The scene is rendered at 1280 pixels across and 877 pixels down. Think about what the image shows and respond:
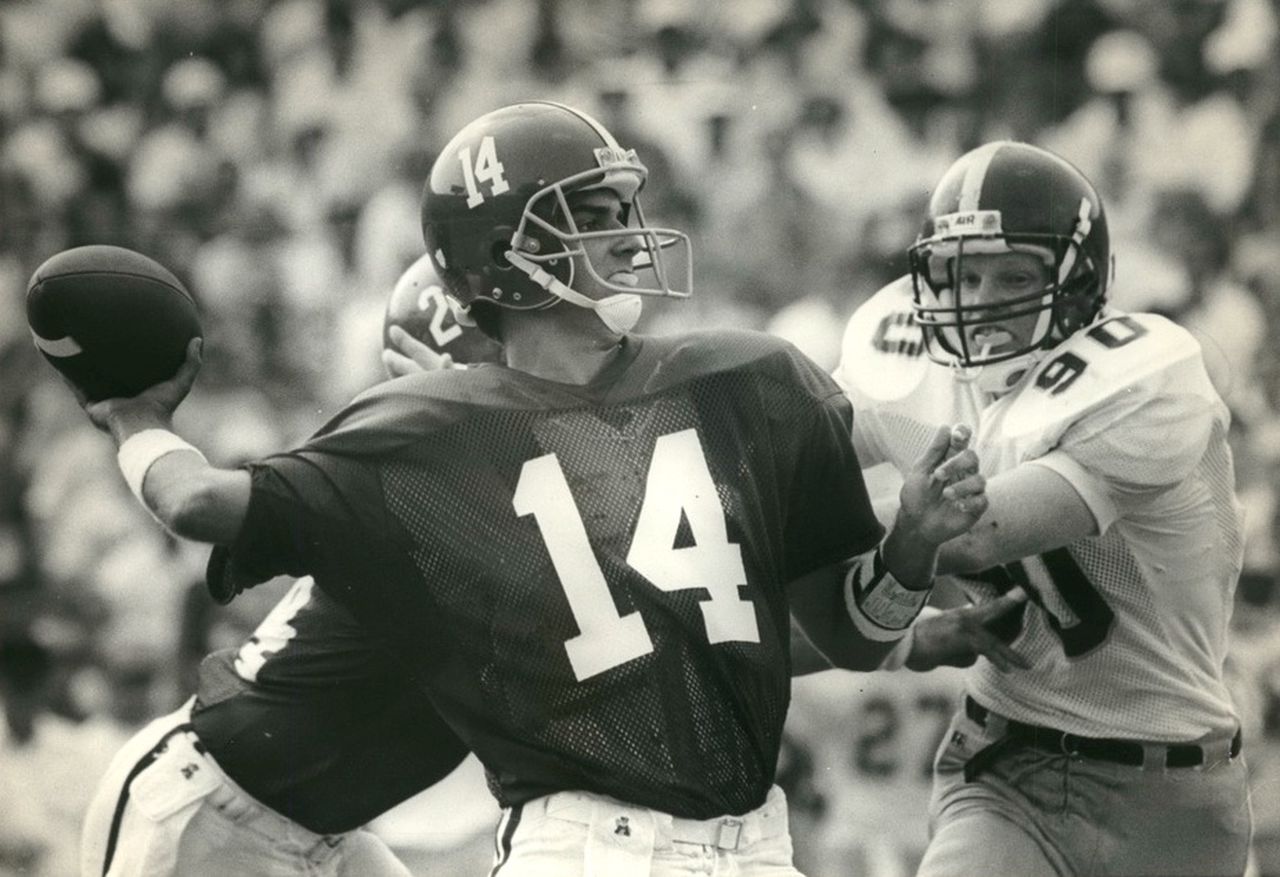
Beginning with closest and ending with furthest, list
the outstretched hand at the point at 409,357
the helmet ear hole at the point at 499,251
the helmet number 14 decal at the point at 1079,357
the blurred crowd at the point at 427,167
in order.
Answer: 1. the helmet ear hole at the point at 499,251
2. the helmet number 14 decal at the point at 1079,357
3. the outstretched hand at the point at 409,357
4. the blurred crowd at the point at 427,167

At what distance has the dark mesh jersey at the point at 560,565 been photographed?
202 cm

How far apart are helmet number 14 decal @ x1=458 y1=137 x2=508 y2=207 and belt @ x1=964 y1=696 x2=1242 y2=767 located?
1.21 metres

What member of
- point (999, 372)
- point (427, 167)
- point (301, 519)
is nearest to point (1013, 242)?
point (999, 372)

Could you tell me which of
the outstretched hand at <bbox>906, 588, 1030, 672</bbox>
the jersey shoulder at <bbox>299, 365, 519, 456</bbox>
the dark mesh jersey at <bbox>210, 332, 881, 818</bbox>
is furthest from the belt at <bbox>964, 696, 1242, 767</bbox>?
the jersey shoulder at <bbox>299, 365, 519, 456</bbox>

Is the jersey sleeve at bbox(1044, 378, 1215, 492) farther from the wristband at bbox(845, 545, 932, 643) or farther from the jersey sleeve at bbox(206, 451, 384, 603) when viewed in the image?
the jersey sleeve at bbox(206, 451, 384, 603)

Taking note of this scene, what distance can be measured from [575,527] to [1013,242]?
990mm

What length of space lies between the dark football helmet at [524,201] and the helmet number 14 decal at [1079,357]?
66 centimetres

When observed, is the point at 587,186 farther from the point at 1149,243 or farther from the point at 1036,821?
the point at 1149,243

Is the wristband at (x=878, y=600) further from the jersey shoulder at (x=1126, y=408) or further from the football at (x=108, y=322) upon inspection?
the football at (x=108, y=322)

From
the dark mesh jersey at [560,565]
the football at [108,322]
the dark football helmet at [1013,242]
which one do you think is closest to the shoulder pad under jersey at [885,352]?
the dark football helmet at [1013,242]

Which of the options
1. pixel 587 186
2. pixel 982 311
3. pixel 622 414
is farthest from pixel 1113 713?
pixel 587 186

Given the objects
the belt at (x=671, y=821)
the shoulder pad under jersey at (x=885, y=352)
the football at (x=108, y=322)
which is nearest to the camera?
the belt at (x=671, y=821)

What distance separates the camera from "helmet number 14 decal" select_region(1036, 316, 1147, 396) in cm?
256

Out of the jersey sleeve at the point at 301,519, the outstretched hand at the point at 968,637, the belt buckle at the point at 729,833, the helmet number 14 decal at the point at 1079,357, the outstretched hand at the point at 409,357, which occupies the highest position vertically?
the jersey sleeve at the point at 301,519
